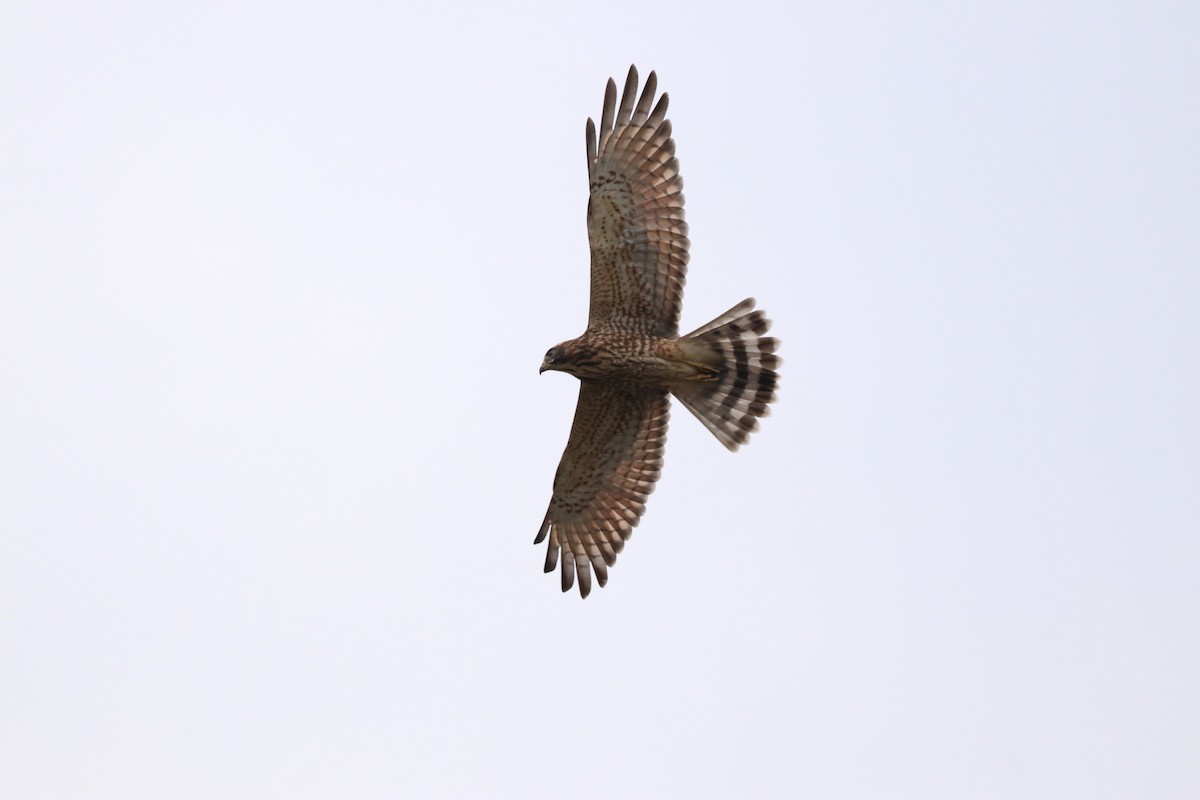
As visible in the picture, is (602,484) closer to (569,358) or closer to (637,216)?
(569,358)

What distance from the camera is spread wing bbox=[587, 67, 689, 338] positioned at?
1644 centimetres

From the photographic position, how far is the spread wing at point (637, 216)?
53.9ft

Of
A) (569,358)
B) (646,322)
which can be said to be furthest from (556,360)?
(646,322)

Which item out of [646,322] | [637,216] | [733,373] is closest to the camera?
[637,216]

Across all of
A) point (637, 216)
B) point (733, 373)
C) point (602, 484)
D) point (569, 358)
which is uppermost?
point (637, 216)

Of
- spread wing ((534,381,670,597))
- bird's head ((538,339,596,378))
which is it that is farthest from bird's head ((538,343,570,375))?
spread wing ((534,381,670,597))

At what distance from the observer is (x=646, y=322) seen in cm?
1666

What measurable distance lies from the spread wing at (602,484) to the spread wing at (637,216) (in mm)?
1199

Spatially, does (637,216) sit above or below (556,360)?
above

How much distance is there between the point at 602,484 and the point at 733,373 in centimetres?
190

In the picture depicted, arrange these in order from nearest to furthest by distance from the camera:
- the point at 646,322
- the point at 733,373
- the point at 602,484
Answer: the point at 646,322
the point at 733,373
the point at 602,484

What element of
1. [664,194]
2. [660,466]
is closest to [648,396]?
[660,466]

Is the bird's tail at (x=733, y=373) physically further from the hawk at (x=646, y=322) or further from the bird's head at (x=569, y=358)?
the bird's head at (x=569, y=358)

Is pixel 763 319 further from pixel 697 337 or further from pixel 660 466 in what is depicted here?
pixel 660 466
